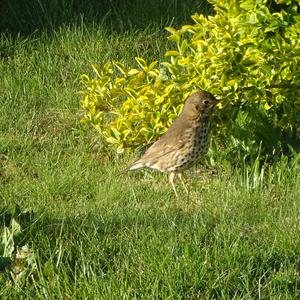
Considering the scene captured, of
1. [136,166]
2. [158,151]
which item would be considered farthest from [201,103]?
[136,166]

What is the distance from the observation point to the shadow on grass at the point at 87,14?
31.0 feet

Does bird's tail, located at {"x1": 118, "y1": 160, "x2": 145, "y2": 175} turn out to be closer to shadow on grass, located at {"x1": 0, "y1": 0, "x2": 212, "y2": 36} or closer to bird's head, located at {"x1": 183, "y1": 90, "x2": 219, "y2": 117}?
bird's head, located at {"x1": 183, "y1": 90, "x2": 219, "y2": 117}

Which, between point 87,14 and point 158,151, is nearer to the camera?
point 158,151

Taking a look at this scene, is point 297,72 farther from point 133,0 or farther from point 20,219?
point 133,0

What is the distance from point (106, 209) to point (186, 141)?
975 mm

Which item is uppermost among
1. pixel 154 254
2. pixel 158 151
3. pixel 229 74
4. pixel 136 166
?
pixel 229 74

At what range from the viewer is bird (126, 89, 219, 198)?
22.9ft

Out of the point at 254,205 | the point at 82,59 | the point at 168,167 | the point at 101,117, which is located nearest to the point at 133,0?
the point at 82,59

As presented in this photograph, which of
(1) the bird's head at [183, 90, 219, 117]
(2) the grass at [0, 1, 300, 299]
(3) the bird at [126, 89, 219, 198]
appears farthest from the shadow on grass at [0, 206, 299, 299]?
(1) the bird's head at [183, 90, 219, 117]

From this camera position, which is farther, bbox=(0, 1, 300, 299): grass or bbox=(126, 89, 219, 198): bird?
bbox=(126, 89, 219, 198): bird

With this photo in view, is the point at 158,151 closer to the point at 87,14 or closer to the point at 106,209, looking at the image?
the point at 106,209

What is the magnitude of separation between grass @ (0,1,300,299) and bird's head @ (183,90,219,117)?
1.71ft

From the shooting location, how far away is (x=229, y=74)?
7172 millimetres

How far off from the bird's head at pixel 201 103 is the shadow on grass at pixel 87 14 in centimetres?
262
